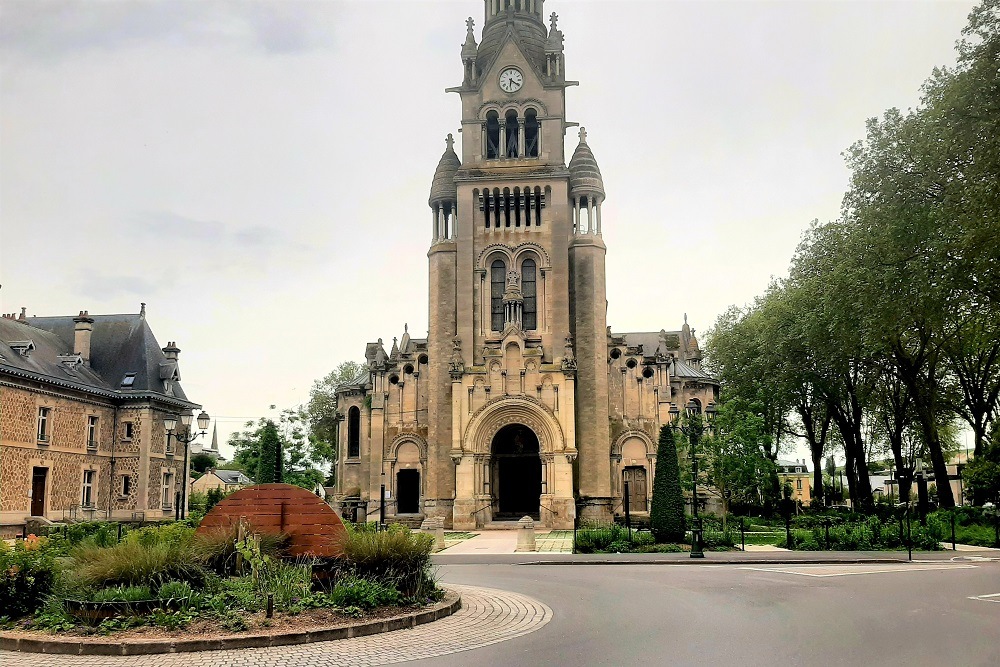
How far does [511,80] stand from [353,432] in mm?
23492

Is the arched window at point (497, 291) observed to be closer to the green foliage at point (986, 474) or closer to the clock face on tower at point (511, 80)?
the clock face on tower at point (511, 80)

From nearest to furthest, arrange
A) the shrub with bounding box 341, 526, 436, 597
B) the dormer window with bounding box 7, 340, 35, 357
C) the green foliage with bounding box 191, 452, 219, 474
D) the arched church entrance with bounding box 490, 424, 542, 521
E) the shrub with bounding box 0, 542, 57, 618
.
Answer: the shrub with bounding box 0, 542, 57, 618
the shrub with bounding box 341, 526, 436, 597
the dormer window with bounding box 7, 340, 35, 357
the arched church entrance with bounding box 490, 424, 542, 521
the green foliage with bounding box 191, 452, 219, 474

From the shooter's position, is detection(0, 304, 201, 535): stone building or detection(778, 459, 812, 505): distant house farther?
detection(778, 459, 812, 505): distant house

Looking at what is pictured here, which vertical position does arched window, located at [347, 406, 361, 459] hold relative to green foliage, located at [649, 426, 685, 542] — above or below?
above

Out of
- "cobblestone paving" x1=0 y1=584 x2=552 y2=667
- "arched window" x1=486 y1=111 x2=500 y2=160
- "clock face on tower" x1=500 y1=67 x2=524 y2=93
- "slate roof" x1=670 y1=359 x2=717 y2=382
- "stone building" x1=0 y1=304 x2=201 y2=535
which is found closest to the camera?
"cobblestone paving" x1=0 y1=584 x2=552 y2=667

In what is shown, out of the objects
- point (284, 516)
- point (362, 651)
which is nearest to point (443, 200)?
point (284, 516)

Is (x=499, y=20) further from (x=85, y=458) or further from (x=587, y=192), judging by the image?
(x=85, y=458)

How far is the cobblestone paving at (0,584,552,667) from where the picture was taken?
10.5 metres

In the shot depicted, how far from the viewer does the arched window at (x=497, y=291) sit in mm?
47125

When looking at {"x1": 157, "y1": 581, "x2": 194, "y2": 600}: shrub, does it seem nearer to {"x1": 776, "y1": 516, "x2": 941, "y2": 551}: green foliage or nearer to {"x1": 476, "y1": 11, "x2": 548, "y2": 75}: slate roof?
{"x1": 776, "y1": 516, "x2": 941, "y2": 551}: green foliage

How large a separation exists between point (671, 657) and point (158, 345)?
42183 mm

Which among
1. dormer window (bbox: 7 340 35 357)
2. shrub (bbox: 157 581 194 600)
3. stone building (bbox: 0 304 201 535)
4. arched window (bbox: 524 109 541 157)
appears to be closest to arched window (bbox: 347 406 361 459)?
stone building (bbox: 0 304 201 535)

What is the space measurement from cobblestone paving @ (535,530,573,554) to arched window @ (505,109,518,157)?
22.2 meters

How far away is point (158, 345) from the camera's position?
154ft
